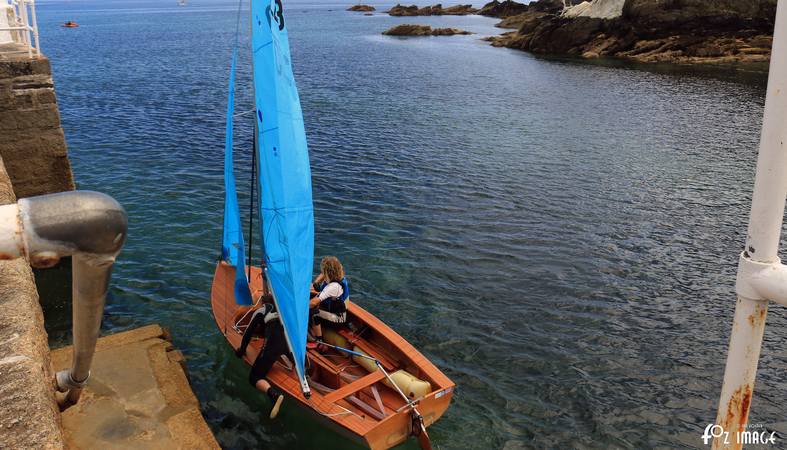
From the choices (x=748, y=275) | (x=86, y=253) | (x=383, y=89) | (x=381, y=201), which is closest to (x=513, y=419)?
(x=748, y=275)

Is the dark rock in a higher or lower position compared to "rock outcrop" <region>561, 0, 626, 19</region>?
higher

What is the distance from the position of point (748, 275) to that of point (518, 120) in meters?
33.9

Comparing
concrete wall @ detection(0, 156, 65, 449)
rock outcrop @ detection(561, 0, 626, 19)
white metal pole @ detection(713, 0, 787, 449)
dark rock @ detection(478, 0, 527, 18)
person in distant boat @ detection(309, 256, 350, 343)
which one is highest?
dark rock @ detection(478, 0, 527, 18)

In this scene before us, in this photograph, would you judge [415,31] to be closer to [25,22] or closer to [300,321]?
[25,22]

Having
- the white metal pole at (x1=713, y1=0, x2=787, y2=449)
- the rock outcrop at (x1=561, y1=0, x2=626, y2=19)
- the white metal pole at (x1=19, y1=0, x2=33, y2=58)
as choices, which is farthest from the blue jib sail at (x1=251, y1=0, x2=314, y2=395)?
the rock outcrop at (x1=561, y1=0, x2=626, y2=19)

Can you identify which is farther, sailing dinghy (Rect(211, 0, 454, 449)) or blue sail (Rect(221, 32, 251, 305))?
blue sail (Rect(221, 32, 251, 305))

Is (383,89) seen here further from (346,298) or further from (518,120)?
(346,298)

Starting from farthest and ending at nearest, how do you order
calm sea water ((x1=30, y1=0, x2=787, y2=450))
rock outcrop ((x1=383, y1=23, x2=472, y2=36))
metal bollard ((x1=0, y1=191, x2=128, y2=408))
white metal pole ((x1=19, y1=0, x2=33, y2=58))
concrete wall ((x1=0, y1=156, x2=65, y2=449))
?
rock outcrop ((x1=383, y1=23, x2=472, y2=36)) → white metal pole ((x1=19, y1=0, x2=33, y2=58)) → calm sea water ((x1=30, y1=0, x2=787, y2=450)) → concrete wall ((x1=0, y1=156, x2=65, y2=449)) → metal bollard ((x1=0, y1=191, x2=128, y2=408))

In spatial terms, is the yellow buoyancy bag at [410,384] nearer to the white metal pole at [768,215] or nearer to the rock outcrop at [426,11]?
the white metal pole at [768,215]

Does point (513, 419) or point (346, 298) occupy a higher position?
point (346, 298)

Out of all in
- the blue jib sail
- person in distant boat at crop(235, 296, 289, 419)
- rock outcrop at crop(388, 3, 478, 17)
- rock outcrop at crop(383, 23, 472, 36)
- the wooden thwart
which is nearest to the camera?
the wooden thwart

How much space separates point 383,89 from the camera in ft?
153

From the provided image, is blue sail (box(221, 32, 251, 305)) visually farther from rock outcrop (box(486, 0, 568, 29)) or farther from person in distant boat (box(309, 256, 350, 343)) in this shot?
rock outcrop (box(486, 0, 568, 29))

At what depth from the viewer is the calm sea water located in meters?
12.2
